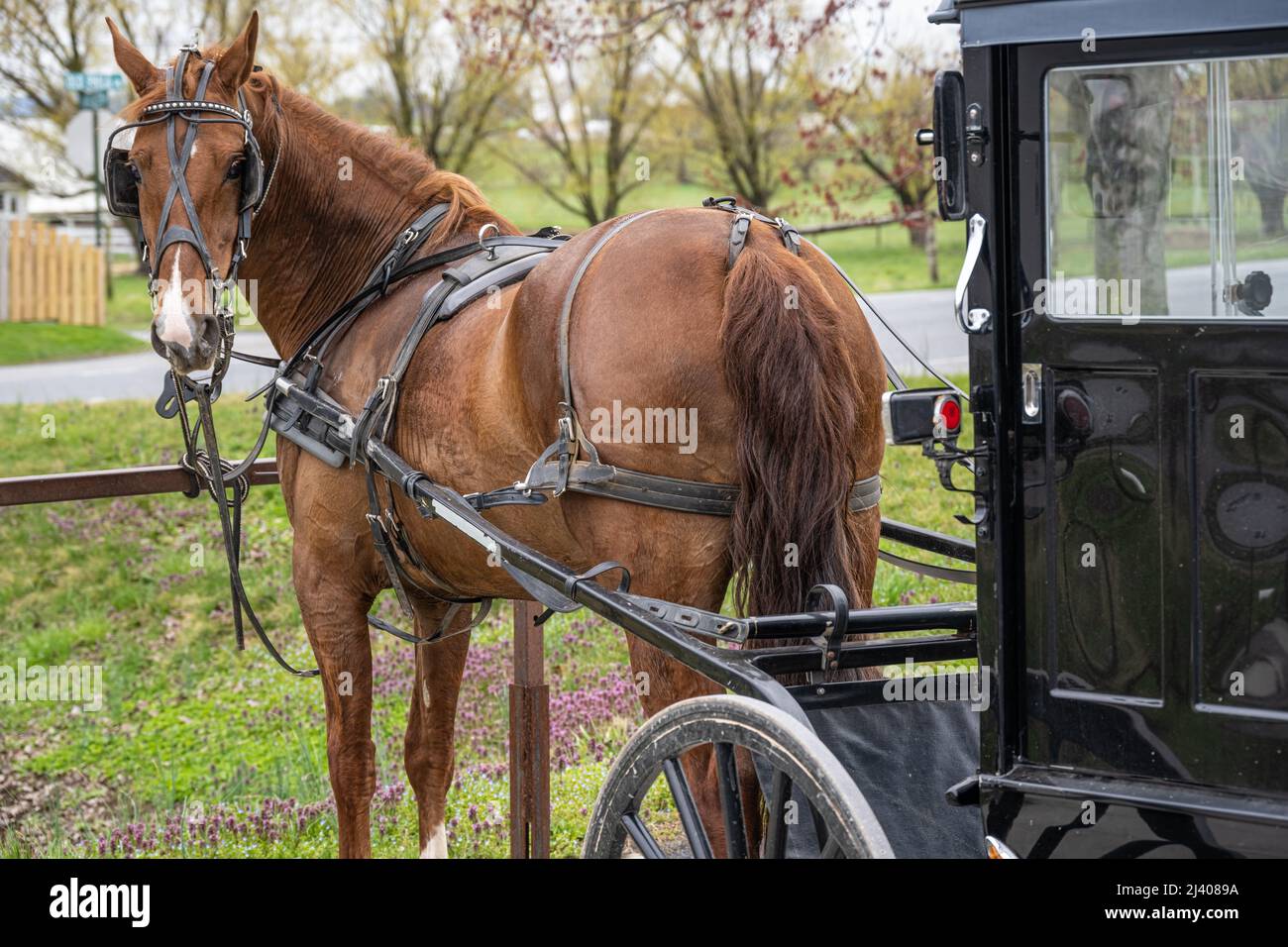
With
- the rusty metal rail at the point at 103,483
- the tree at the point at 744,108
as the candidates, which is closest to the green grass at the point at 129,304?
the tree at the point at 744,108

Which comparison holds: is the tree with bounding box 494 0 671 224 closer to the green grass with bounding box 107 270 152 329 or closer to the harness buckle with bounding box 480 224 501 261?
the green grass with bounding box 107 270 152 329

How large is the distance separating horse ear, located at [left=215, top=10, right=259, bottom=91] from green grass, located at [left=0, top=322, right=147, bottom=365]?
12918 mm

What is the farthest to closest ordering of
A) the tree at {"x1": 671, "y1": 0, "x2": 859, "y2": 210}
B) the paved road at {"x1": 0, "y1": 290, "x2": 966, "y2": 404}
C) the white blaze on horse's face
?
the tree at {"x1": 671, "y1": 0, "x2": 859, "y2": 210} < the paved road at {"x1": 0, "y1": 290, "x2": 966, "y2": 404} < the white blaze on horse's face

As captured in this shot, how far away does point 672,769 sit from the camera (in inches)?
109

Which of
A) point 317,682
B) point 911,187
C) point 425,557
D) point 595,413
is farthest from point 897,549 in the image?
point 911,187

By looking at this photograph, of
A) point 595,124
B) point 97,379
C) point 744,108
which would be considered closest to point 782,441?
point 97,379

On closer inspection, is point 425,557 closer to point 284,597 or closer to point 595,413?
point 595,413

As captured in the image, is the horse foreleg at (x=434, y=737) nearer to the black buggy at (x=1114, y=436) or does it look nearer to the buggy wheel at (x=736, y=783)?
the buggy wheel at (x=736, y=783)

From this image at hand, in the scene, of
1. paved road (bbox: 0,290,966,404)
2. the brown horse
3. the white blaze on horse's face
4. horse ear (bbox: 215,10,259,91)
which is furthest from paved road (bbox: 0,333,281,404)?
the white blaze on horse's face

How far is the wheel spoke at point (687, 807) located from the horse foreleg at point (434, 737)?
1781mm

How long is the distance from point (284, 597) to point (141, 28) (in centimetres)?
1494

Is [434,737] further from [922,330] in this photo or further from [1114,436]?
[922,330]

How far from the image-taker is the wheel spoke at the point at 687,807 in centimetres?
276

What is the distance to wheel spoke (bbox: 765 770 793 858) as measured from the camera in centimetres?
263
